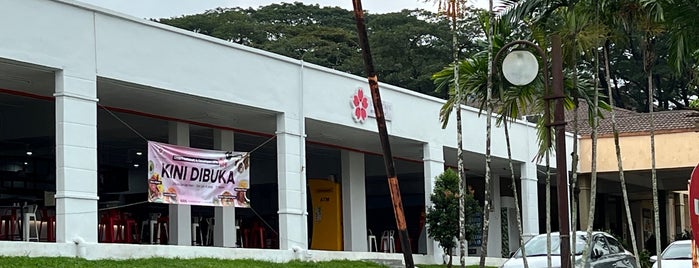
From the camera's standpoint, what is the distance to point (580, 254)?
19.7m

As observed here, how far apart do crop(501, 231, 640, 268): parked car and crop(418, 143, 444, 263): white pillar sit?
644 cm

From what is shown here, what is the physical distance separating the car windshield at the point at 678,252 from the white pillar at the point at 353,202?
9536mm

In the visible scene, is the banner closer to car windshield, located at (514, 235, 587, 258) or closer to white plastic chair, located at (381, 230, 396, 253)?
car windshield, located at (514, 235, 587, 258)

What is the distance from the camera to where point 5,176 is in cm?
2655

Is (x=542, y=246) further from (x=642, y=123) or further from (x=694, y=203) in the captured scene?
(x=642, y=123)

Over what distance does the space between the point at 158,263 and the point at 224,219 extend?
5.60m

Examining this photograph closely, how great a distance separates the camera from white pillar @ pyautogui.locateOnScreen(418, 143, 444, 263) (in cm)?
2675

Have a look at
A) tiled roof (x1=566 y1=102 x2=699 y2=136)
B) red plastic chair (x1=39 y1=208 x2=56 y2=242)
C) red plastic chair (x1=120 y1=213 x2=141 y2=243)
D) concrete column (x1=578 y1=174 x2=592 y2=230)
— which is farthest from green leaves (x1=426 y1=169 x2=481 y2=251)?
concrete column (x1=578 y1=174 x2=592 y2=230)

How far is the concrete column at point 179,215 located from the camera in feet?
72.8

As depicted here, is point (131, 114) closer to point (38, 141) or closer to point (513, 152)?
point (38, 141)

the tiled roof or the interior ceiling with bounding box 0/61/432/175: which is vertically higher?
the tiled roof

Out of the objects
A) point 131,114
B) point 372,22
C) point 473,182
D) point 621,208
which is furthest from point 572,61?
point 372,22

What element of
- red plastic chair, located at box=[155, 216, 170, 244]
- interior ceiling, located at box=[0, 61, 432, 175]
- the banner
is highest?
interior ceiling, located at box=[0, 61, 432, 175]

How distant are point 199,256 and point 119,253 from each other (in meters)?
2.04
